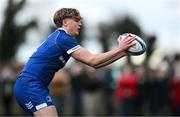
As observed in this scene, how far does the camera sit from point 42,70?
34.9ft

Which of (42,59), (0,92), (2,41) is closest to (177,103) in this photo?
(0,92)

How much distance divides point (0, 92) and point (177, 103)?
22.9 feet

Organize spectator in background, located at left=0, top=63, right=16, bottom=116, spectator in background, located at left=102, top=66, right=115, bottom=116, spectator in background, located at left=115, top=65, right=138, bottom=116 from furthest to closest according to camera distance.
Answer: spectator in background, located at left=0, top=63, right=16, bottom=116, spectator in background, located at left=102, top=66, right=115, bottom=116, spectator in background, located at left=115, top=65, right=138, bottom=116

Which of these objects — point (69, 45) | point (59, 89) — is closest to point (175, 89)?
point (59, 89)

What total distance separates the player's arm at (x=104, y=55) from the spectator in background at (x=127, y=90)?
10560 millimetres

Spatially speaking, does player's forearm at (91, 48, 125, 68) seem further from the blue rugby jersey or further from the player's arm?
the blue rugby jersey

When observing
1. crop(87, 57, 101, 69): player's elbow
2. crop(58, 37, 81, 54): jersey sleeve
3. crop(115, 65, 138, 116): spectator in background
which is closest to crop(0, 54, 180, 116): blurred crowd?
crop(115, 65, 138, 116): spectator in background

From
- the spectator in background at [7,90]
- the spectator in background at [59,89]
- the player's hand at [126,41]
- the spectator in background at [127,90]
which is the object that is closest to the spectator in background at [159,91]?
the spectator in background at [127,90]

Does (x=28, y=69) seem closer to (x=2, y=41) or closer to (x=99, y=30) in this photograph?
(x=2, y=41)

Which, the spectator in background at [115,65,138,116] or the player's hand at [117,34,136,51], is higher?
the player's hand at [117,34,136,51]

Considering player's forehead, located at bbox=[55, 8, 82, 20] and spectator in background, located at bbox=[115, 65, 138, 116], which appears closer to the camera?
player's forehead, located at bbox=[55, 8, 82, 20]

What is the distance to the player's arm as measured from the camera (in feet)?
33.4

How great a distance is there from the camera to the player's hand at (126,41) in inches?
400

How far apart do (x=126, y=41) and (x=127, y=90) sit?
11.4 meters
